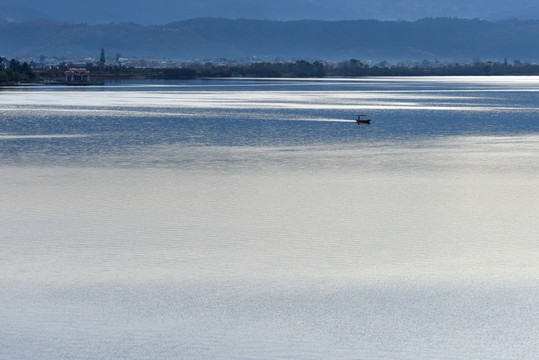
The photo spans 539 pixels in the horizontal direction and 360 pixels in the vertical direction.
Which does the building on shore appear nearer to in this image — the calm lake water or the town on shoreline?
the town on shoreline

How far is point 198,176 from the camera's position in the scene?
21.8 m

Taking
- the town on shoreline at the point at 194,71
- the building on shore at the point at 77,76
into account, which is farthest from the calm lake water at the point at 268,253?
the building on shore at the point at 77,76

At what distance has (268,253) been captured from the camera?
13766 millimetres

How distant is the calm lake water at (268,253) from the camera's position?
1006 cm

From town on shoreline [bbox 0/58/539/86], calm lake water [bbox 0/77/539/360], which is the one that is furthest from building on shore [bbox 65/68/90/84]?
calm lake water [bbox 0/77/539/360]

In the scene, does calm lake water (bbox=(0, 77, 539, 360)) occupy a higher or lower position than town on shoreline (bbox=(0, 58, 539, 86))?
lower

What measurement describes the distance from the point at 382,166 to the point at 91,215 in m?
9.52

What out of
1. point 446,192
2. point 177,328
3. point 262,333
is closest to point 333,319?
point 262,333

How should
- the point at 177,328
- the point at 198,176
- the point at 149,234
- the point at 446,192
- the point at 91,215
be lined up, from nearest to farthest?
the point at 177,328 → the point at 149,234 → the point at 91,215 → the point at 446,192 → the point at 198,176

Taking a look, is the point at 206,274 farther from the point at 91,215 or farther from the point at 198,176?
the point at 198,176

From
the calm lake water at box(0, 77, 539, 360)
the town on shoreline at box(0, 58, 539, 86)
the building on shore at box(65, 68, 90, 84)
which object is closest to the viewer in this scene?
the calm lake water at box(0, 77, 539, 360)

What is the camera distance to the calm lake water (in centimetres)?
1006

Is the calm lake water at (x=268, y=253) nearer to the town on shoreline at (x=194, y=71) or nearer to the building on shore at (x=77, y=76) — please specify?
the town on shoreline at (x=194, y=71)

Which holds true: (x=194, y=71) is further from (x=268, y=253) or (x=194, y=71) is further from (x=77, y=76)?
(x=268, y=253)
